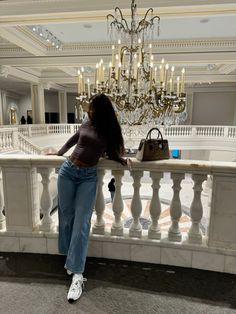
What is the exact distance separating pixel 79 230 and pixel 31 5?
14.2 ft

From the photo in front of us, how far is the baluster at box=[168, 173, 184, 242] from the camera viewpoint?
65.0 inches

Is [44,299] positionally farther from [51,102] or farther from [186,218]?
[51,102]

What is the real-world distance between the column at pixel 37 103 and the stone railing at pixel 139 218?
34.3ft

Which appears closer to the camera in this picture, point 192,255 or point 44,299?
point 44,299

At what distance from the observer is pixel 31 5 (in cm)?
402

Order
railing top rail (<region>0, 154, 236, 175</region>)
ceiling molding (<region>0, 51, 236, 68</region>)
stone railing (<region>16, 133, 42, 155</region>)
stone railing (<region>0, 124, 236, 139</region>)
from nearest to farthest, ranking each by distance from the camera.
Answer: railing top rail (<region>0, 154, 236, 175</region>)
ceiling molding (<region>0, 51, 236, 68</region>)
stone railing (<region>16, 133, 42, 155</region>)
stone railing (<region>0, 124, 236, 139</region>)

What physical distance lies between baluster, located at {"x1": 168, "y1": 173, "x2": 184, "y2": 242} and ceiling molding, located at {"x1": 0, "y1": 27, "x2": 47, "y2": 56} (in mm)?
5532

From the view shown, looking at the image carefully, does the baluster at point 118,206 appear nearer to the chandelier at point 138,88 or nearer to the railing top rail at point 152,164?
the railing top rail at point 152,164

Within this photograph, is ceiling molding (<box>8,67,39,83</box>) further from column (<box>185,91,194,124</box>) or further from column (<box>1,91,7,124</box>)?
column (<box>185,91,194,124</box>)

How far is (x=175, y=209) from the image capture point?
171 centimetres

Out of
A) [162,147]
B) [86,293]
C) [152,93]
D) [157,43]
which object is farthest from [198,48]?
[86,293]

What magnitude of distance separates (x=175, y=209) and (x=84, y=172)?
0.77 meters

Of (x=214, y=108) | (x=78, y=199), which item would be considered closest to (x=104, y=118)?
(x=78, y=199)

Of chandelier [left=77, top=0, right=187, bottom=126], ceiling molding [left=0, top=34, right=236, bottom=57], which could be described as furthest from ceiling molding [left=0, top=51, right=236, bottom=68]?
chandelier [left=77, top=0, right=187, bottom=126]
